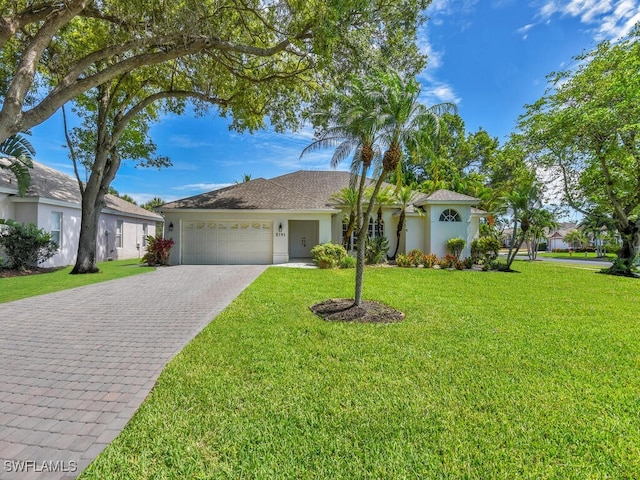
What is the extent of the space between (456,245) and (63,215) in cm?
2257

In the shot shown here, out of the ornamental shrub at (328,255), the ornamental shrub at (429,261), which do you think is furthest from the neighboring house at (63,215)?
the ornamental shrub at (429,261)

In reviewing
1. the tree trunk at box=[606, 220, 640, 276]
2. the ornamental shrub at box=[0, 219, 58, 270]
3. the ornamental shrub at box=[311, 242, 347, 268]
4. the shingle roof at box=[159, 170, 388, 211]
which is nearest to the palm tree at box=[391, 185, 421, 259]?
the shingle roof at box=[159, 170, 388, 211]

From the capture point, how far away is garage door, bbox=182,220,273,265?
17406mm

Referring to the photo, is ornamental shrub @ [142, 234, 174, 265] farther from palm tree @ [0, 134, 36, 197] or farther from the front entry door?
the front entry door

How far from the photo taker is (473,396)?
341cm

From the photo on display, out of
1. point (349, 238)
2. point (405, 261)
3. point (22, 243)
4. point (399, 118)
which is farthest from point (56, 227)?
point (405, 261)

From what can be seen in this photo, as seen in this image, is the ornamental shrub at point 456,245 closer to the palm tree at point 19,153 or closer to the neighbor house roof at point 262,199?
the neighbor house roof at point 262,199

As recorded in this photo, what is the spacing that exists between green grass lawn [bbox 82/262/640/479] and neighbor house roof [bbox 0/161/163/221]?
1534 cm

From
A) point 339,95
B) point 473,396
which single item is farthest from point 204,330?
point 339,95

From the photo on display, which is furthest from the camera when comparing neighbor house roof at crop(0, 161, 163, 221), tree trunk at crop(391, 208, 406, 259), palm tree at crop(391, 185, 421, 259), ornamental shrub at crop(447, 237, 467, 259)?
tree trunk at crop(391, 208, 406, 259)

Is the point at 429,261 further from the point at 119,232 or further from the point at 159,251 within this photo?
the point at 119,232

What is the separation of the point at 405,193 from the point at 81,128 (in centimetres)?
1885

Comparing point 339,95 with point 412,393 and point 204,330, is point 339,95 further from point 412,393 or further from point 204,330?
point 412,393

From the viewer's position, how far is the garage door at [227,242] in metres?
17.4
